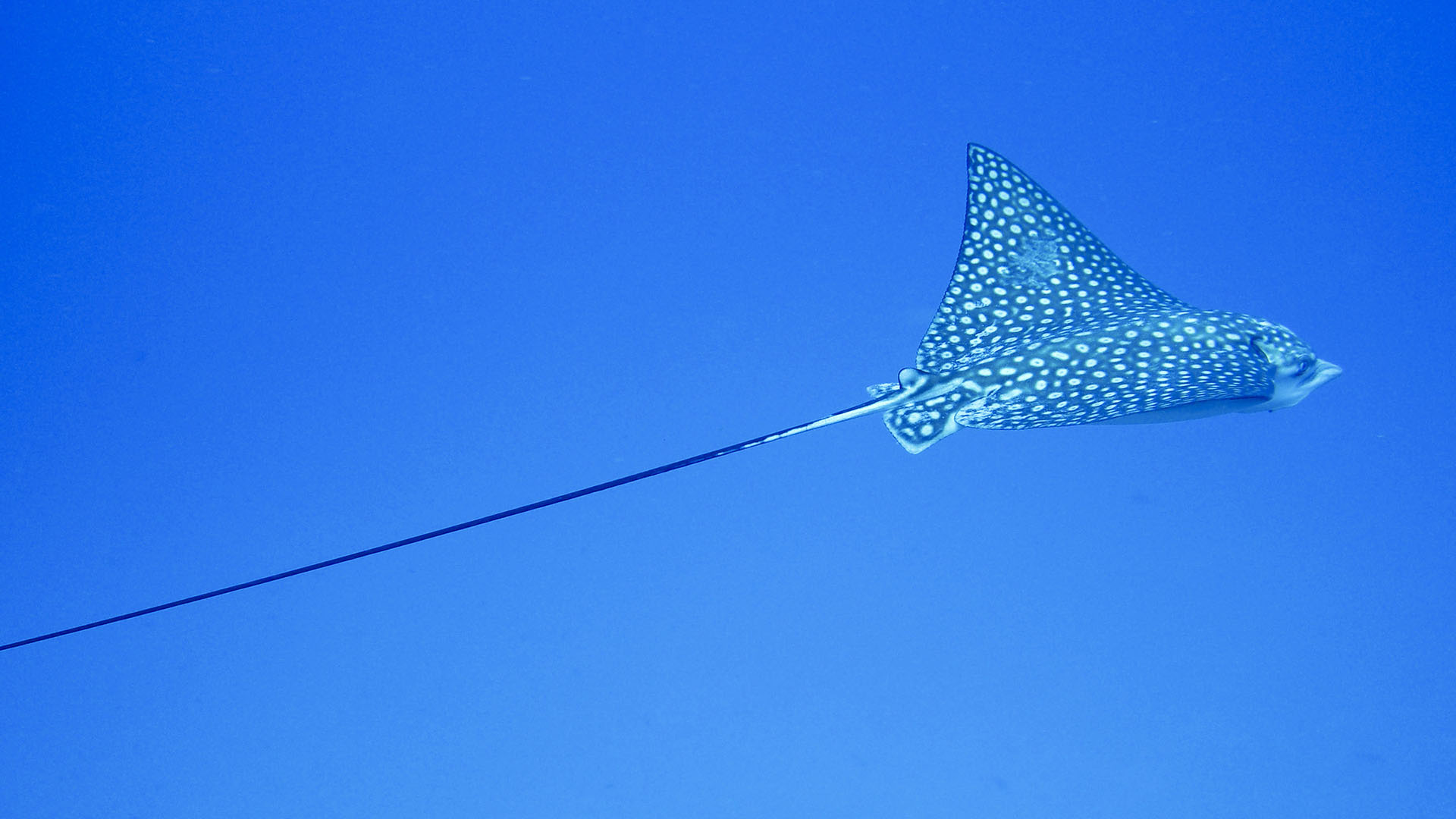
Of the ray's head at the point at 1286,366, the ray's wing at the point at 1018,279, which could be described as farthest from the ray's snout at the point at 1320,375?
the ray's wing at the point at 1018,279

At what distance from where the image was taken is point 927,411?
2754 mm

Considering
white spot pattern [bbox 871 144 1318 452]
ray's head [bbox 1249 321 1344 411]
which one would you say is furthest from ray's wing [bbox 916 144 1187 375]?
ray's head [bbox 1249 321 1344 411]

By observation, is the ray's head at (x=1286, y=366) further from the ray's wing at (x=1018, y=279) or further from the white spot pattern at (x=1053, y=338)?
the ray's wing at (x=1018, y=279)

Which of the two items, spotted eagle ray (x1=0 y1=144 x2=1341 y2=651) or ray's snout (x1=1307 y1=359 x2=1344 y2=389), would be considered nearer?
spotted eagle ray (x1=0 y1=144 x2=1341 y2=651)

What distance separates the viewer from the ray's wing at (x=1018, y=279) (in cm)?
307

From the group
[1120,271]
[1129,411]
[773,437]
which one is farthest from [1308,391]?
[773,437]

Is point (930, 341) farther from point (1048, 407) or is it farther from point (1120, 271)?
point (1120, 271)

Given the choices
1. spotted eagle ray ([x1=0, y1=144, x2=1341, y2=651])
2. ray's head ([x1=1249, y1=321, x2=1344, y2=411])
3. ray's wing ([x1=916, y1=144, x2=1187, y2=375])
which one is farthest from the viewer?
ray's wing ([x1=916, y1=144, x2=1187, y2=375])

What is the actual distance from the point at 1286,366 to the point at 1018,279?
0.94 meters

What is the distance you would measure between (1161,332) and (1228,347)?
0.26 m

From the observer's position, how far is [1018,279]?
3191 millimetres

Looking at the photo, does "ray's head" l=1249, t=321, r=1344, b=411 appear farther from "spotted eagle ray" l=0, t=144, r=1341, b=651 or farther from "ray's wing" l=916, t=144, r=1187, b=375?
"ray's wing" l=916, t=144, r=1187, b=375

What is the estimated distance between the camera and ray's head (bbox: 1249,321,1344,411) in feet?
9.64

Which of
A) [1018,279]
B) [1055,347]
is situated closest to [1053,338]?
[1055,347]
